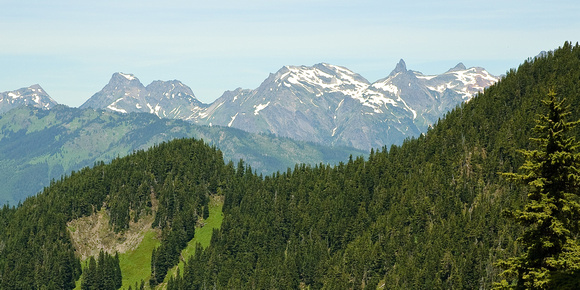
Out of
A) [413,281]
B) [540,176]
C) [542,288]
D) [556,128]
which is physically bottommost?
[413,281]

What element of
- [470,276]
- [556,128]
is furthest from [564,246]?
[470,276]

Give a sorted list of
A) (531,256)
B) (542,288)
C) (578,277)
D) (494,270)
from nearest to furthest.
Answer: (578,277) → (542,288) → (531,256) → (494,270)

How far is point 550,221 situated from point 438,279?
16530 centimetres

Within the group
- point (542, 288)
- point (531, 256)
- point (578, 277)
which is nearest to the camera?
point (578, 277)

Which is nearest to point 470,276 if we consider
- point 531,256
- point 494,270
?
point 494,270

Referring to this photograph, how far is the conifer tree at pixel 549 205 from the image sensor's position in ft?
128

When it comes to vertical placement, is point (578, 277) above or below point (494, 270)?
above

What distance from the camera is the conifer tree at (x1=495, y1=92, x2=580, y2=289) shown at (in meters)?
39.0

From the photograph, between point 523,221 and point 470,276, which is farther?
point 470,276

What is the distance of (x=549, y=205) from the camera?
39281mm

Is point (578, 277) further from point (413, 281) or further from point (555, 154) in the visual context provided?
point (413, 281)

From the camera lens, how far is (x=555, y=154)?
39.3 metres

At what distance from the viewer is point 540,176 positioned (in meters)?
40.7

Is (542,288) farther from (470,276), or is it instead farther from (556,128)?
(470,276)
